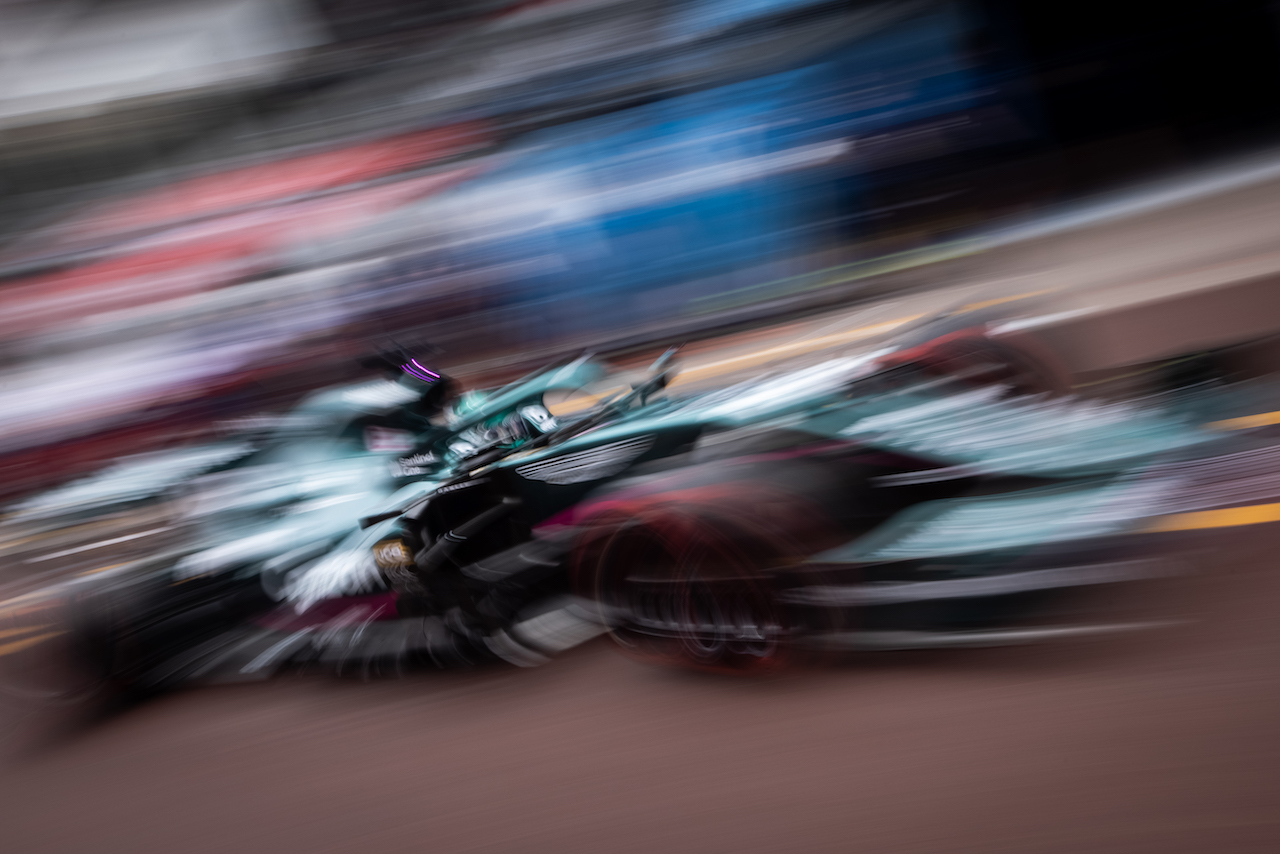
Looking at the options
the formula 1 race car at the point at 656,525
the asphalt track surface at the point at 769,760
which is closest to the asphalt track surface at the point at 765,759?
the asphalt track surface at the point at 769,760

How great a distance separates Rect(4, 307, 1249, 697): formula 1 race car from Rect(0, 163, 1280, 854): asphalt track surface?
13 centimetres

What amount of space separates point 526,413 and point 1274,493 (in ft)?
6.75

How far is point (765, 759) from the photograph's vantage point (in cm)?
217

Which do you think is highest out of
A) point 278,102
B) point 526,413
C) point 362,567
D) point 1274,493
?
point 278,102

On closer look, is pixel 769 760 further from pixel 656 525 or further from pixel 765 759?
pixel 656 525

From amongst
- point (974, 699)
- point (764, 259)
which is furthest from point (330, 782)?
point (764, 259)

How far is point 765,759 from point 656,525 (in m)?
0.59

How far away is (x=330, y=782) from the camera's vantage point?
2.62m

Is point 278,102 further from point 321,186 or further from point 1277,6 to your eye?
point 1277,6

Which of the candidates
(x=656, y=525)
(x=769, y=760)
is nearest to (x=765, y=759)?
(x=769, y=760)

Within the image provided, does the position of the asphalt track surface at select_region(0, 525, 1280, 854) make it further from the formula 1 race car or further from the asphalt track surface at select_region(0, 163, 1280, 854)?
the formula 1 race car

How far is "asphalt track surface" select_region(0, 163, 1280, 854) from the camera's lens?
70.4 inches

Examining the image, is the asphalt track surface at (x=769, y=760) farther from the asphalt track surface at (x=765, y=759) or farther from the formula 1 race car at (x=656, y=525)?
the formula 1 race car at (x=656, y=525)

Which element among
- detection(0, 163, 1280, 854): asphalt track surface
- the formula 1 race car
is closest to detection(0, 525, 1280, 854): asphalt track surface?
detection(0, 163, 1280, 854): asphalt track surface
